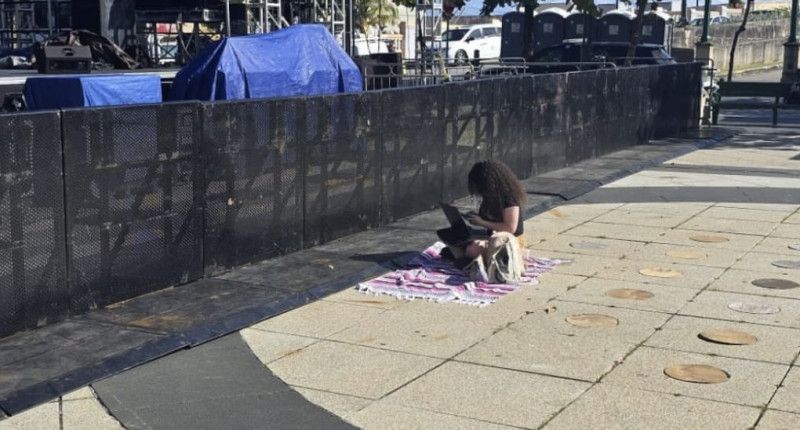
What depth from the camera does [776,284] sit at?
8.78 m

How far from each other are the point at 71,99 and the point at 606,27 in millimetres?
29838

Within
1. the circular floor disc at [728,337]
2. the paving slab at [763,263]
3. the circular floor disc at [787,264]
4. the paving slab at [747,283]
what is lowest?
the circular floor disc at [728,337]

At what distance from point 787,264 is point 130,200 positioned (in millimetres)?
5635

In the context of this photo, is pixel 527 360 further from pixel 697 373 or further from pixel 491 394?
pixel 697 373

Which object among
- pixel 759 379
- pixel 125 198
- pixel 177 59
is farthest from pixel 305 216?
pixel 177 59

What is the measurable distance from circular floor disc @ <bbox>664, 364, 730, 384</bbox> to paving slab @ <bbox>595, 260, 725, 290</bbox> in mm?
2197

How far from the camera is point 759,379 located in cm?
637

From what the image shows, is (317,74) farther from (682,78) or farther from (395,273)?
(395,273)

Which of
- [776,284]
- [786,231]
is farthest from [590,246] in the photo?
[786,231]

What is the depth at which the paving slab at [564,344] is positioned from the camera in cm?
666

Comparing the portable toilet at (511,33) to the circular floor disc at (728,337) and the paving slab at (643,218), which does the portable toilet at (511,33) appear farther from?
the circular floor disc at (728,337)

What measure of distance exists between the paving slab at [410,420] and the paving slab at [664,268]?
363 cm

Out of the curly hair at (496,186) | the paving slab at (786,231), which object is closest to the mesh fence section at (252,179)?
the curly hair at (496,186)

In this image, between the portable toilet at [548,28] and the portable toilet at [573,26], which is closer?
the portable toilet at [573,26]
